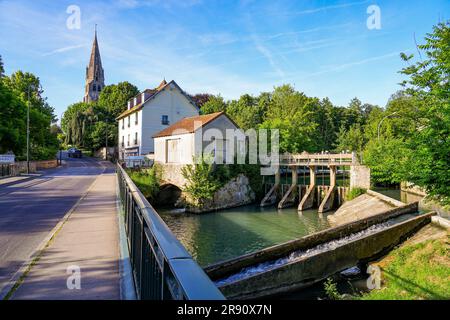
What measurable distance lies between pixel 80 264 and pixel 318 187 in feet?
89.7

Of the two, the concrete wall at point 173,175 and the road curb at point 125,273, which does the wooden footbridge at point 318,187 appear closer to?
the concrete wall at point 173,175

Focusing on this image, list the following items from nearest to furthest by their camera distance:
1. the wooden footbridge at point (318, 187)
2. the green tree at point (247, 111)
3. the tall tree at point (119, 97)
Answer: the wooden footbridge at point (318, 187) → the green tree at point (247, 111) → the tall tree at point (119, 97)

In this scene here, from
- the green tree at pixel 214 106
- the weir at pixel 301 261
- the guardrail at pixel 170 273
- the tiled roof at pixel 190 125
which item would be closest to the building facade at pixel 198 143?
the tiled roof at pixel 190 125

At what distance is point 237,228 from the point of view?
20.7 m

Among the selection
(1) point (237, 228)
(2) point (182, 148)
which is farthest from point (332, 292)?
(2) point (182, 148)

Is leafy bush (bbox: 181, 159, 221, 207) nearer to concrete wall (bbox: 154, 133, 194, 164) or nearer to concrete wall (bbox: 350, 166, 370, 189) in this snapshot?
concrete wall (bbox: 154, 133, 194, 164)

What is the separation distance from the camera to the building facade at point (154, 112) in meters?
39.2

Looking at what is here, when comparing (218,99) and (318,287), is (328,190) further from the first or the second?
(218,99)

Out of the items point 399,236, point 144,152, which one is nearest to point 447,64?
point 399,236

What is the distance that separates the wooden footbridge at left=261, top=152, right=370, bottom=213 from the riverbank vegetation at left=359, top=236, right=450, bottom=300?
1404 cm

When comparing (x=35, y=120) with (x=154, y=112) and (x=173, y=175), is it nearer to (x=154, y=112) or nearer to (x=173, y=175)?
(x=154, y=112)

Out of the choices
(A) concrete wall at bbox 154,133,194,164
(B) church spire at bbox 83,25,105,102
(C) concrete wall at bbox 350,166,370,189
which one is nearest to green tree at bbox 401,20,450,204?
(C) concrete wall at bbox 350,166,370,189
